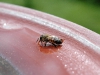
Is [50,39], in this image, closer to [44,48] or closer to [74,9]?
[44,48]

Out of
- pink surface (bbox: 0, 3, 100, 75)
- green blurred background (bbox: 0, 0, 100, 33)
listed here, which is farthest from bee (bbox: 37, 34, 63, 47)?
green blurred background (bbox: 0, 0, 100, 33)

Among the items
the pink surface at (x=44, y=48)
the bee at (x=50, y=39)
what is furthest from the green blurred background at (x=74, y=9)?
the bee at (x=50, y=39)

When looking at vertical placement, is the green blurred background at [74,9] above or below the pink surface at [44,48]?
below

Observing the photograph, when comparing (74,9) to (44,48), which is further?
(74,9)

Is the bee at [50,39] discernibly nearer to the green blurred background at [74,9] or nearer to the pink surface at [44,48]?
the pink surface at [44,48]

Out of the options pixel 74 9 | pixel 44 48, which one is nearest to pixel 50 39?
pixel 44 48

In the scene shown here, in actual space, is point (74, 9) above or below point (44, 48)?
below
